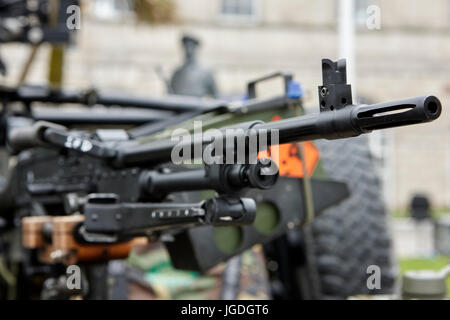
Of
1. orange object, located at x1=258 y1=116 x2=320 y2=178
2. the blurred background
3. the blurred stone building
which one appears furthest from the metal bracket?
the blurred stone building

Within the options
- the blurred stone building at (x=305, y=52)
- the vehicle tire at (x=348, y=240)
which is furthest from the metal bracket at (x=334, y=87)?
the blurred stone building at (x=305, y=52)

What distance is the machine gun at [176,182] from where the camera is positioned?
1.82 meters

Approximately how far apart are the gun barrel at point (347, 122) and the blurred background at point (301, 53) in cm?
Result: 1320

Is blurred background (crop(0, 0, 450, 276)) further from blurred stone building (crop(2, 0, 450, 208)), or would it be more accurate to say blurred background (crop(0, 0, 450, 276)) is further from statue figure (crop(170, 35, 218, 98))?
statue figure (crop(170, 35, 218, 98))

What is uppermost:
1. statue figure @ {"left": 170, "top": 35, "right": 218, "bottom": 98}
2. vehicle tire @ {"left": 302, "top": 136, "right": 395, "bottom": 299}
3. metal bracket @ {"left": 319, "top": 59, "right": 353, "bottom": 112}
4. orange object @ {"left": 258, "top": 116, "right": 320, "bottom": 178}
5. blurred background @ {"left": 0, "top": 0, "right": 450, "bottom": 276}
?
blurred background @ {"left": 0, "top": 0, "right": 450, "bottom": 276}

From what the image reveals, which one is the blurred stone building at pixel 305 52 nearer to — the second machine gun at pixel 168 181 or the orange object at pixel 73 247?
the second machine gun at pixel 168 181

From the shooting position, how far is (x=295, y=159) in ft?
10.2

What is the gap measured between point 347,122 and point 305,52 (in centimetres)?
1475

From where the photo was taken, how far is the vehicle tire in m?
3.70

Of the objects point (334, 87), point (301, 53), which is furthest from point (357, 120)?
point (301, 53)

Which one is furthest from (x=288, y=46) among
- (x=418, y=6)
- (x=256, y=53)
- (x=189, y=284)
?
(x=189, y=284)

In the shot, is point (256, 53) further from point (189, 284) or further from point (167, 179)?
point (167, 179)

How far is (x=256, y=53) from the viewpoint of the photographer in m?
16.0
